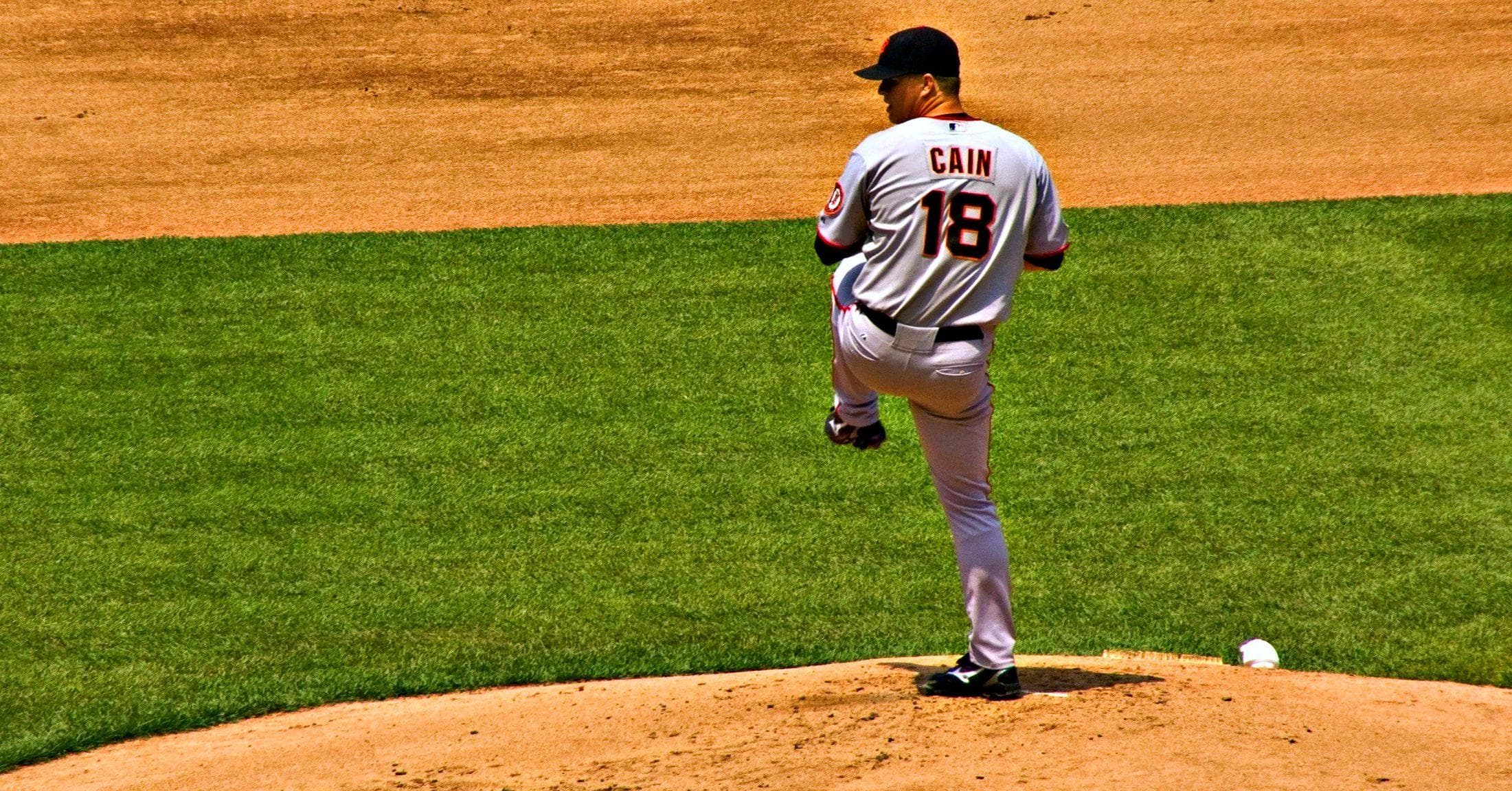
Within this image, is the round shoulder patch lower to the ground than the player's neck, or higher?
lower

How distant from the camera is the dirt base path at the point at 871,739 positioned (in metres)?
3.83

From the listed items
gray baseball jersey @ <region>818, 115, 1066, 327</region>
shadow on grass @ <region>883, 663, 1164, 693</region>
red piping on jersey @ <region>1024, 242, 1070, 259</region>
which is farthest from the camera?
shadow on grass @ <region>883, 663, 1164, 693</region>

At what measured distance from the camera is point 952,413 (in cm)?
Result: 418

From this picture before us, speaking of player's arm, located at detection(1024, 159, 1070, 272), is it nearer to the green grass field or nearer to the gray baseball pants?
the gray baseball pants

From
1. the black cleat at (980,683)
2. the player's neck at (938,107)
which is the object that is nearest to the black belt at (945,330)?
the player's neck at (938,107)

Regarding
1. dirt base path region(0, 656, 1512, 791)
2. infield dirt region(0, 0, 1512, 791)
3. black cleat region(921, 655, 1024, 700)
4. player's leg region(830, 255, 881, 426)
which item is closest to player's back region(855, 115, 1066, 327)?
player's leg region(830, 255, 881, 426)

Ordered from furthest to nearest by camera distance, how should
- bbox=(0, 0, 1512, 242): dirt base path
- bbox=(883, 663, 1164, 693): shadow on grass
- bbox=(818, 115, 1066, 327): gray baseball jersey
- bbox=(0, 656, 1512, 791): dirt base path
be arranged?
bbox=(0, 0, 1512, 242): dirt base path < bbox=(883, 663, 1164, 693): shadow on grass < bbox=(818, 115, 1066, 327): gray baseball jersey < bbox=(0, 656, 1512, 791): dirt base path

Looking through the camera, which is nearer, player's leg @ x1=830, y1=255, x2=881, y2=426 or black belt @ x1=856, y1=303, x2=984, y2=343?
black belt @ x1=856, y1=303, x2=984, y2=343

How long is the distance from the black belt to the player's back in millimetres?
15

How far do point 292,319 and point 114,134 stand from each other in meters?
3.68

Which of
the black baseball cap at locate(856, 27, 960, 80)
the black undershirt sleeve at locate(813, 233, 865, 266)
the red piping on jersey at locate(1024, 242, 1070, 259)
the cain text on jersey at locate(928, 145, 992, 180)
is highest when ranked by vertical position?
the black baseball cap at locate(856, 27, 960, 80)

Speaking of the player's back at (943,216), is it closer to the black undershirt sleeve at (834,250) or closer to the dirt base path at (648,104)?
the black undershirt sleeve at (834,250)

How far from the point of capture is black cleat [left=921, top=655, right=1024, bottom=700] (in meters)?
4.36

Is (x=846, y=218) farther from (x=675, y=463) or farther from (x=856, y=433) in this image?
(x=675, y=463)
